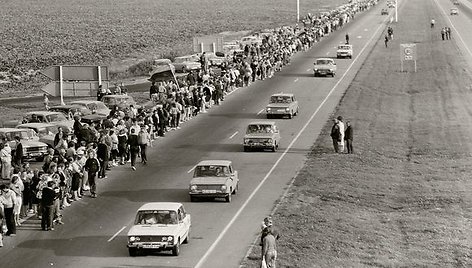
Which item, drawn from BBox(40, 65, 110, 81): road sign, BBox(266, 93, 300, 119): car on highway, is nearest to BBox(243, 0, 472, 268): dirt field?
BBox(266, 93, 300, 119): car on highway

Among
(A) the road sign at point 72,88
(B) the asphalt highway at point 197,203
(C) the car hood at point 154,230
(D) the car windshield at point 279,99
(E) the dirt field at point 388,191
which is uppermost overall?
(A) the road sign at point 72,88

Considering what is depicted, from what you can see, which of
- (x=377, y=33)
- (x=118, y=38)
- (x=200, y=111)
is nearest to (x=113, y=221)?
(x=200, y=111)

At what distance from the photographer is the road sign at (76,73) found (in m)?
54.4

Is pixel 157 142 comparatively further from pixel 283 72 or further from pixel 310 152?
pixel 283 72

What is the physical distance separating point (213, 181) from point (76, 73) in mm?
21063

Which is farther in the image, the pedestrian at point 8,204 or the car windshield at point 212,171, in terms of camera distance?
the car windshield at point 212,171

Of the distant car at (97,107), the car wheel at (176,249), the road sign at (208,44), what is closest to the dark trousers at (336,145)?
the distant car at (97,107)

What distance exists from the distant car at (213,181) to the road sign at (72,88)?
19.9 metres

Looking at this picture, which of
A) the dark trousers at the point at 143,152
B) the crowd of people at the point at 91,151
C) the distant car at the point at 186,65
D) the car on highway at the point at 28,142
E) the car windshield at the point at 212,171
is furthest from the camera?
the distant car at the point at 186,65

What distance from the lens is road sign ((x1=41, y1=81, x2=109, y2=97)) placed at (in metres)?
55.1

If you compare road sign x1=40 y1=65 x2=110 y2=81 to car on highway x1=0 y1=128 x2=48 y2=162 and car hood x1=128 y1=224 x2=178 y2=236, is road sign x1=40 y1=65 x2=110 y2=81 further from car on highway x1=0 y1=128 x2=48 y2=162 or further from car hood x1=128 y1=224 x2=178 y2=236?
car hood x1=128 y1=224 x2=178 y2=236

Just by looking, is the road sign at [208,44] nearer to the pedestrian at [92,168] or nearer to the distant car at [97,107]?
the distant car at [97,107]

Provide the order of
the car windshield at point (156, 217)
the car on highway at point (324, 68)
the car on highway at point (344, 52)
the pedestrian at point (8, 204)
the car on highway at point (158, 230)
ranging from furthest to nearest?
the car on highway at point (344, 52) < the car on highway at point (324, 68) < the pedestrian at point (8, 204) < the car windshield at point (156, 217) < the car on highway at point (158, 230)

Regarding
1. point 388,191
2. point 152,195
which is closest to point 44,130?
point 152,195
